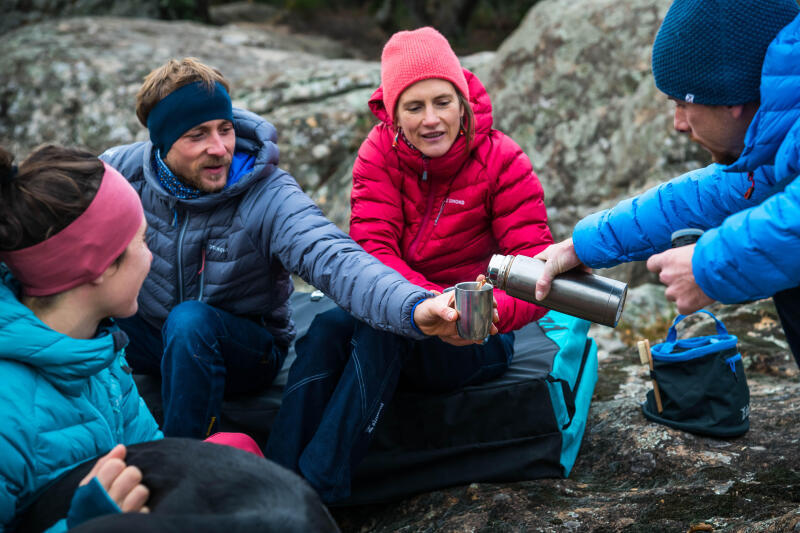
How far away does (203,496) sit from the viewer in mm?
1814

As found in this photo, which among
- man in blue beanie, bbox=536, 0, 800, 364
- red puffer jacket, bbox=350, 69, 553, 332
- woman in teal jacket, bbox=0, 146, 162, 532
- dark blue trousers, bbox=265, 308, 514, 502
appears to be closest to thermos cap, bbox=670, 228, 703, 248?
man in blue beanie, bbox=536, 0, 800, 364

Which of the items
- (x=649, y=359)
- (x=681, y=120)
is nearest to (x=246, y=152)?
(x=681, y=120)

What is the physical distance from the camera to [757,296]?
2.23 meters

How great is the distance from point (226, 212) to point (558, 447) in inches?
69.9

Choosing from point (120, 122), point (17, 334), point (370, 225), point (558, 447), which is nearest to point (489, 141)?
point (370, 225)

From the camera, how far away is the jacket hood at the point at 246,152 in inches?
135

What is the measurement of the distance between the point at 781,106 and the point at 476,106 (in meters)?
1.69

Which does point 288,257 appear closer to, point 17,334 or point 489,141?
point 489,141

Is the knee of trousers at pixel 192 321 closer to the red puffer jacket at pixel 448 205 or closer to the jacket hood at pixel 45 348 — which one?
the red puffer jacket at pixel 448 205

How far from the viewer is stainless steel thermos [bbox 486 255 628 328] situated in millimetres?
2932

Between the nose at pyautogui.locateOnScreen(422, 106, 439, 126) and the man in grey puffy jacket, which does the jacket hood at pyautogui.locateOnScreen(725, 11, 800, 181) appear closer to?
the man in grey puffy jacket

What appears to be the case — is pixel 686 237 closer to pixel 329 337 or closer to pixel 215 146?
pixel 329 337

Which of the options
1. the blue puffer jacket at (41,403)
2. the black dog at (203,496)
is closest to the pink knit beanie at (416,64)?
the blue puffer jacket at (41,403)

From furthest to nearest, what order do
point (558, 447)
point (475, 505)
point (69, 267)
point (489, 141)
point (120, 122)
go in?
point (120, 122), point (489, 141), point (558, 447), point (475, 505), point (69, 267)
